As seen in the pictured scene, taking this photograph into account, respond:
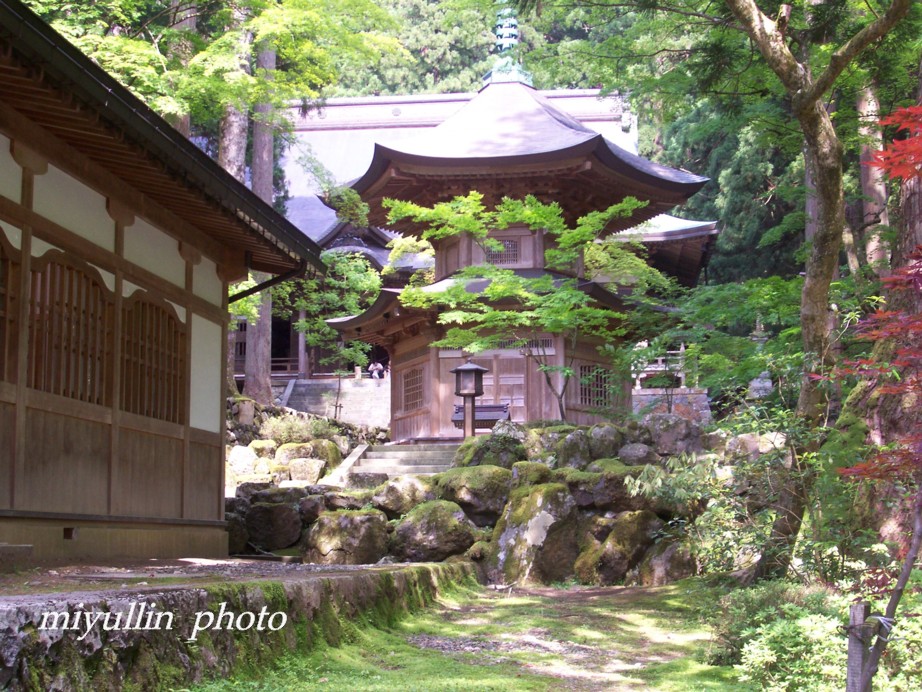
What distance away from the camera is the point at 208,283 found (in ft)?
39.0

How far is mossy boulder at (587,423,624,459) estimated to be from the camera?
14.5 metres

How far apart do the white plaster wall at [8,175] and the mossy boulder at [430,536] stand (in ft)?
22.4

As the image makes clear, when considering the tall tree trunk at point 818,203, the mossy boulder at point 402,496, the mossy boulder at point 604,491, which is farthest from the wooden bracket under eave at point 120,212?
the mossy boulder at point 604,491

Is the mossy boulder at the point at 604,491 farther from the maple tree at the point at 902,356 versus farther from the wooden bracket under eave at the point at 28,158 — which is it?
the wooden bracket under eave at the point at 28,158

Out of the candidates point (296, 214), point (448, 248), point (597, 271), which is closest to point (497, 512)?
point (448, 248)

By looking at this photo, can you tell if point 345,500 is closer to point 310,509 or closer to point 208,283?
point 310,509

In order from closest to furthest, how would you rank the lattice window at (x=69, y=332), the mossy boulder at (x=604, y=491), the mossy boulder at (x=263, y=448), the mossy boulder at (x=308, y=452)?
the lattice window at (x=69, y=332) < the mossy boulder at (x=604, y=491) < the mossy boulder at (x=308, y=452) < the mossy boulder at (x=263, y=448)

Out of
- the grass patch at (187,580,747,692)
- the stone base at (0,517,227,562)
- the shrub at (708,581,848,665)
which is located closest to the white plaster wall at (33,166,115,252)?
the stone base at (0,517,227,562)

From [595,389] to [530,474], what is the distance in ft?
26.4

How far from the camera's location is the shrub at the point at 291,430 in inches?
874

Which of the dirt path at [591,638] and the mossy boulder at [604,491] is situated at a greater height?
the mossy boulder at [604,491]

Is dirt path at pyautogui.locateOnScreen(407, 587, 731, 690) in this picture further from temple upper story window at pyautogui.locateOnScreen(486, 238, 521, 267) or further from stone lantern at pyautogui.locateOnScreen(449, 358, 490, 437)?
temple upper story window at pyautogui.locateOnScreen(486, 238, 521, 267)

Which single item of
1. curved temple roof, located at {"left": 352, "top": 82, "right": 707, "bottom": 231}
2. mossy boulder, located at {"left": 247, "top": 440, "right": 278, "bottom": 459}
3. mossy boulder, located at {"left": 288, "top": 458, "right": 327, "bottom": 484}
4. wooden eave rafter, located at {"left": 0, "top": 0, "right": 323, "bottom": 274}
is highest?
curved temple roof, located at {"left": 352, "top": 82, "right": 707, "bottom": 231}

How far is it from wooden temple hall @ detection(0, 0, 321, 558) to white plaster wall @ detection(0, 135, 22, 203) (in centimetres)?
2
